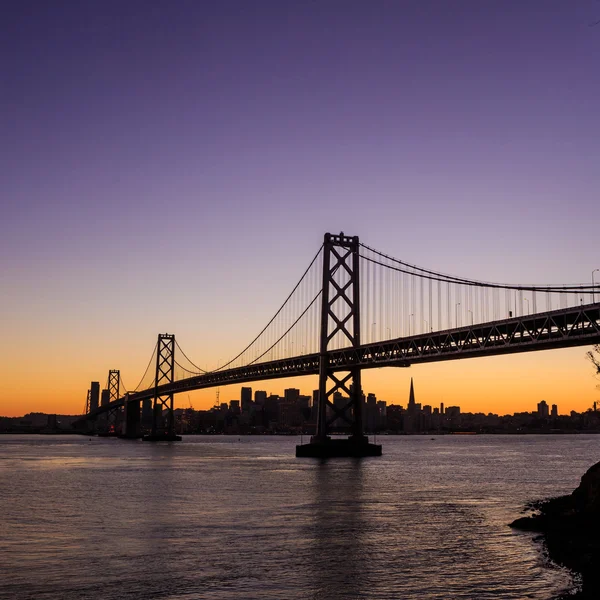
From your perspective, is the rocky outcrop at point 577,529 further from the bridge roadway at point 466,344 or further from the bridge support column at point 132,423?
the bridge support column at point 132,423

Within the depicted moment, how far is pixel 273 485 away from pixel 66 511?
46.8 feet

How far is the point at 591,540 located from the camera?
2109 centimetres

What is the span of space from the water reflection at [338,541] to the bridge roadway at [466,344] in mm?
12921

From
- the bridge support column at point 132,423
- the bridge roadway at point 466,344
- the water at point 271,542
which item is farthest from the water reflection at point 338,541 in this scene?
the bridge support column at point 132,423

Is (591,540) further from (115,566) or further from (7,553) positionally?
(7,553)

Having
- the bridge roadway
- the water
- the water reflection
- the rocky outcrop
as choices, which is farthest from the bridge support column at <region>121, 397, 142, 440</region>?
the rocky outcrop

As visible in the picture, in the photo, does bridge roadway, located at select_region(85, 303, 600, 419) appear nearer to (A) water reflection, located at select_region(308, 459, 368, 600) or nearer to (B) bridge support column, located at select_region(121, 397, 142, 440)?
(A) water reflection, located at select_region(308, 459, 368, 600)

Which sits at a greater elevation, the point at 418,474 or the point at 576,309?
the point at 576,309

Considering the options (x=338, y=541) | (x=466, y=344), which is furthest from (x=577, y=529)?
(x=466, y=344)

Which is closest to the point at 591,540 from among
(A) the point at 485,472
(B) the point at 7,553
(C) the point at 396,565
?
(C) the point at 396,565

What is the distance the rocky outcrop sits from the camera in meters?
18.2

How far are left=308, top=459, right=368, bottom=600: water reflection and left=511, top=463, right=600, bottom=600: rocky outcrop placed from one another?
4.97m

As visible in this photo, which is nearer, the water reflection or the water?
the water

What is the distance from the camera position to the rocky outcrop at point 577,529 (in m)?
18.2
